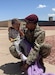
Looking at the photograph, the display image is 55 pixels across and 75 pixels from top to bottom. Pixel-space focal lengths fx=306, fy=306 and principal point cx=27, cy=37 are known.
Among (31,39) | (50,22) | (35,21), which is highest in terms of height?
(35,21)

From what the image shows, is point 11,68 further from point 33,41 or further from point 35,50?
point 35,50

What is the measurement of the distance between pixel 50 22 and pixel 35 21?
4492cm

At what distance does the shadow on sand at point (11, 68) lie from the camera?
7.72m

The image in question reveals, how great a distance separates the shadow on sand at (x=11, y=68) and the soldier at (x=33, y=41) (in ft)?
2.79

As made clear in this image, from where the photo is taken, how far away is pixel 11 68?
8.20 meters

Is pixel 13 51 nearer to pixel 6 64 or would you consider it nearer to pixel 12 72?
pixel 12 72

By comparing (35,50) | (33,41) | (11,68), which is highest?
(33,41)

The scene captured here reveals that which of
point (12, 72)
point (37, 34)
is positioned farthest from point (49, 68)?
point (37, 34)

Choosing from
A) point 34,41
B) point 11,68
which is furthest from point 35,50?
point 11,68

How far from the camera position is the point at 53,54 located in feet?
35.4

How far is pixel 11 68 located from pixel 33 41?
142 cm

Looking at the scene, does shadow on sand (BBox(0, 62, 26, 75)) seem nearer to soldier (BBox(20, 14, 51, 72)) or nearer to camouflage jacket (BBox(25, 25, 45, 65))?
soldier (BBox(20, 14, 51, 72))

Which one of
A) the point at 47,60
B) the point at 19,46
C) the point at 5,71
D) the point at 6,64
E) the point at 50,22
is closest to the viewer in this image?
the point at 19,46

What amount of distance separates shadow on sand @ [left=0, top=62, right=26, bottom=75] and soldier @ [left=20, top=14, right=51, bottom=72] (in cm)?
85
